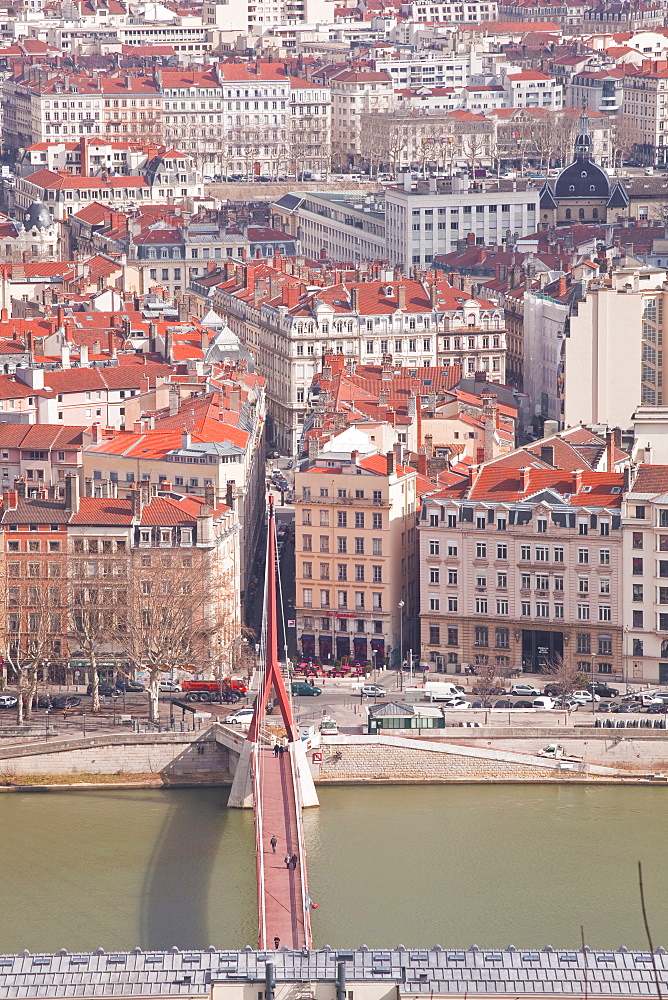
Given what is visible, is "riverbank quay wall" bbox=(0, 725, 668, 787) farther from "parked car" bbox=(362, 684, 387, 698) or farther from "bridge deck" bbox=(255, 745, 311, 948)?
"parked car" bbox=(362, 684, 387, 698)

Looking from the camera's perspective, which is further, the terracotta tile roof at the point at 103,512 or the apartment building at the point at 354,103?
the apartment building at the point at 354,103

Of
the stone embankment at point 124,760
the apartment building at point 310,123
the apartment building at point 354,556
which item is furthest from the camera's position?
the apartment building at point 310,123

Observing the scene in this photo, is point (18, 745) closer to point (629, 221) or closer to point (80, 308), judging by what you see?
point (80, 308)

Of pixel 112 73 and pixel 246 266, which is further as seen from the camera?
pixel 112 73

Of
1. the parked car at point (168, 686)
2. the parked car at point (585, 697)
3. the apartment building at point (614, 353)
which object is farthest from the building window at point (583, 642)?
the apartment building at point (614, 353)

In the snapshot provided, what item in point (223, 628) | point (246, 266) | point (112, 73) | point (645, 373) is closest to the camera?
point (223, 628)

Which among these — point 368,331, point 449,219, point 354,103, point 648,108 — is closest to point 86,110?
point 354,103

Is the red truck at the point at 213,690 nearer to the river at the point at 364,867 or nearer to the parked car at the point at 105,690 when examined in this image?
the parked car at the point at 105,690

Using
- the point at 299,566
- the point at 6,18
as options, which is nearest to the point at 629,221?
the point at 299,566
